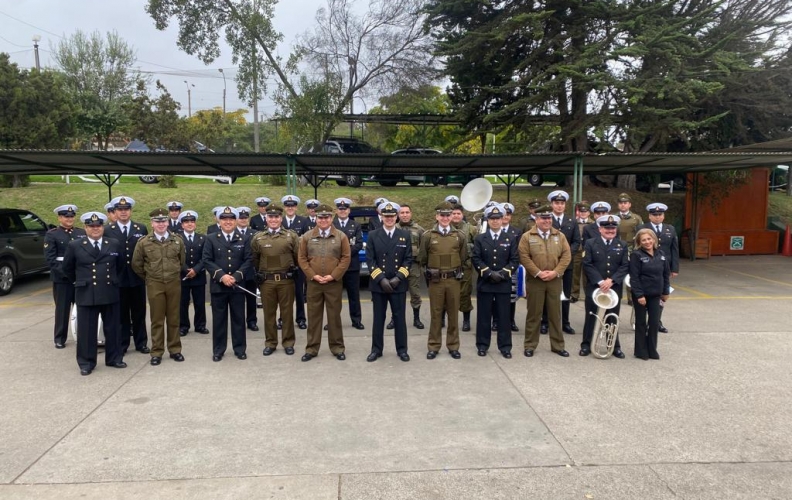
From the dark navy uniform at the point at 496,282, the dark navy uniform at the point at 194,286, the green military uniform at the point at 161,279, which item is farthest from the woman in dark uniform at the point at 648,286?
the dark navy uniform at the point at 194,286

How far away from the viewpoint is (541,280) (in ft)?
20.5

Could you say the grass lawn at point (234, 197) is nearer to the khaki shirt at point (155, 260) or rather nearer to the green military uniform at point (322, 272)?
the green military uniform at point (322, 272)

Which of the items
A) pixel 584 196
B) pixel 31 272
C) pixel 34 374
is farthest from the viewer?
pixel 584 196

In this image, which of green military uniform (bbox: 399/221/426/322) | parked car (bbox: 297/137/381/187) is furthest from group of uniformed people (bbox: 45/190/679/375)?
parked car (bbox: 297/137/381/187)

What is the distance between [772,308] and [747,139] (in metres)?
9.98

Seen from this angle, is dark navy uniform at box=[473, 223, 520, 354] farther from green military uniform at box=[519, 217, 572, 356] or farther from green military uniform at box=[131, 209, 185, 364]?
green military uniform at box=[131, 209, 185, 364]

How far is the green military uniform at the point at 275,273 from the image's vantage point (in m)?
6.16

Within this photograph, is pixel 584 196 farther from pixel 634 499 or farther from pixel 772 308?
pixel 634 499

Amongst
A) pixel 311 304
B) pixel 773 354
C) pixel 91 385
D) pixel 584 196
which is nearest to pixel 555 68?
pixel 584 196

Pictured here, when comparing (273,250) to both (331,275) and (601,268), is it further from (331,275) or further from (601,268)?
(601,268)

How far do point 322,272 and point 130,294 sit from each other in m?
2.42

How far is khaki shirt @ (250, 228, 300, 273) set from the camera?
20.1ft

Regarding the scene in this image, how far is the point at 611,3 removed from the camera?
45.3 ft

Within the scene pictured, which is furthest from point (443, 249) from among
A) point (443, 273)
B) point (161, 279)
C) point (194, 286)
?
point (194, 286)
